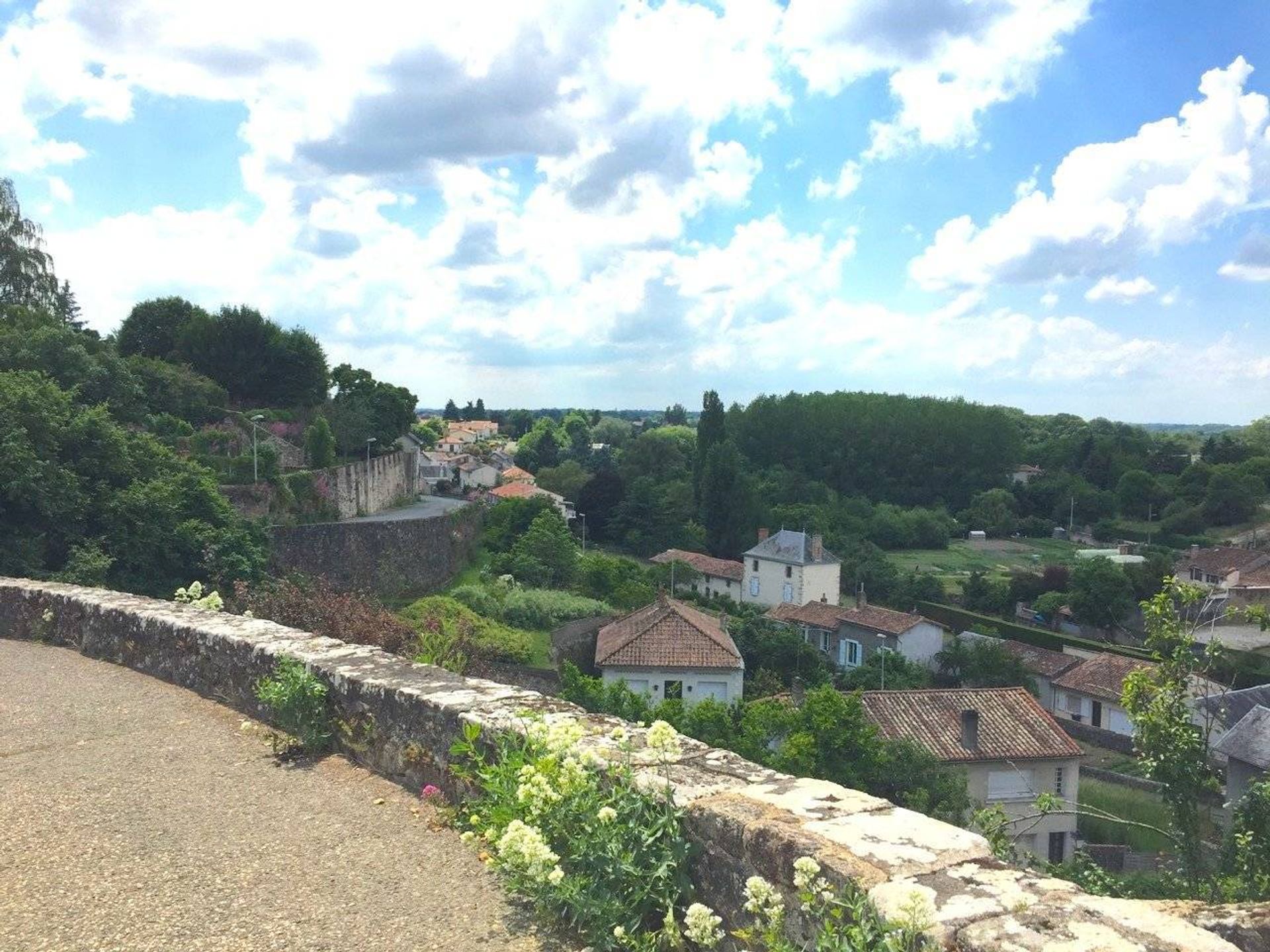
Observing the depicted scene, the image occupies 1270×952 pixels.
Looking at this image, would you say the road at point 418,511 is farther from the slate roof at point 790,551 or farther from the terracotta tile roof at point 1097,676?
the terracotta tile roof at point 1097,676

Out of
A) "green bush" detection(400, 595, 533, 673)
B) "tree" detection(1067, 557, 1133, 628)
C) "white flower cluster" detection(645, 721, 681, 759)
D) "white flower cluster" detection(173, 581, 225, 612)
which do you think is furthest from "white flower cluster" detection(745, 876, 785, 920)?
"tree" detection(1067, 557, 1133, 628)

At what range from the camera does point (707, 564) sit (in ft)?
181

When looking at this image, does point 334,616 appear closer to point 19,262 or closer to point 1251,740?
point 1251,740

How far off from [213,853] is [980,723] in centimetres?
2237

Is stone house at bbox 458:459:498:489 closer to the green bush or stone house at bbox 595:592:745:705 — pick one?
the green bush

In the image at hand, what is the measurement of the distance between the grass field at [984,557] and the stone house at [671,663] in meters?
31.8

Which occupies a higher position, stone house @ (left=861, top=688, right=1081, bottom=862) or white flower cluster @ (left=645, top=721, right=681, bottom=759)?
white flower cluster @ (left=645, top=721, right=681, bottom=759)

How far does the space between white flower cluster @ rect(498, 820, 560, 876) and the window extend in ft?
72.5

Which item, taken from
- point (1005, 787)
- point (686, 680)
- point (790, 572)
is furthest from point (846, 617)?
point (1005, 787)

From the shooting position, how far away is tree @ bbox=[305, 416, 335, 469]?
115ft

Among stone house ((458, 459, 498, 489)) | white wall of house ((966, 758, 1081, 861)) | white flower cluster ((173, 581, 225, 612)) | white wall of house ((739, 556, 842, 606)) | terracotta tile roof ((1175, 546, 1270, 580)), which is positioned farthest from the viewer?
stone house ((458, 459, 498, 489))

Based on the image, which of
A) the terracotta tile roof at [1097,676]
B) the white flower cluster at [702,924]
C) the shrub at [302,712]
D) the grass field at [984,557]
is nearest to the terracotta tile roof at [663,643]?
the terracotta tile roof at [1097,676]

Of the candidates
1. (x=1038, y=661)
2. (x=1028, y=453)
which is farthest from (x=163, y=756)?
(x=1028, y=453)

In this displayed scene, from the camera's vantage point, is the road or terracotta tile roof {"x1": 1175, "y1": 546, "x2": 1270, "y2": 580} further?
terracotta tile roof {"x1": 1175, "y1": 546, "x2": 1270, "y2": 580}
